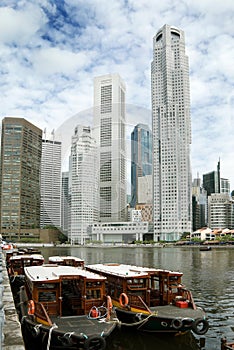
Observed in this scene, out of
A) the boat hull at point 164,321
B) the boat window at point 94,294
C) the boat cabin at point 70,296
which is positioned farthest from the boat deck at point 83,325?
the boat hull at point 164,321

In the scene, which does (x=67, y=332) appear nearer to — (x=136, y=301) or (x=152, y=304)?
(x=136, y=301)

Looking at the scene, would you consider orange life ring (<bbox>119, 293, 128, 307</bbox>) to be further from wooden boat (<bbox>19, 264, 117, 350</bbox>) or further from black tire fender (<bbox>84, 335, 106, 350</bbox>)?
black tire fender (<bbox>84, 335, 106, 350</bbox>)

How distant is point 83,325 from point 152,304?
727 centimetres

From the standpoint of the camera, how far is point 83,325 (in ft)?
66.3

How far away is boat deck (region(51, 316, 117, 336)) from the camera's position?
19109 mm

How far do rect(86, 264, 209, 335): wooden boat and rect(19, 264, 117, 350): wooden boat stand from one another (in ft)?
6.30

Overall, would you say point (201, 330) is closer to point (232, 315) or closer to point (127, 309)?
point (127, 309)

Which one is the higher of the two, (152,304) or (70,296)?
Answer: (70,296)

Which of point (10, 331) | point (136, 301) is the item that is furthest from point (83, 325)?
point (10, 331)

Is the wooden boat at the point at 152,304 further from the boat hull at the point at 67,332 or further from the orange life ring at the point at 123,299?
the boat hull at the point at 67,332

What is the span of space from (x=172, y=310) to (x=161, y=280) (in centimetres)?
267

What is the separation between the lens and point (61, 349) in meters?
19.5

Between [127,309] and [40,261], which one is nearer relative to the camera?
[127,309]

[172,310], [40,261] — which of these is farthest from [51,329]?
[40,261]
